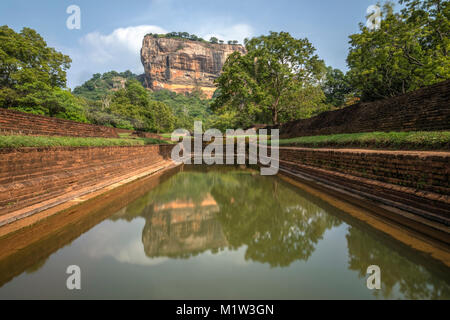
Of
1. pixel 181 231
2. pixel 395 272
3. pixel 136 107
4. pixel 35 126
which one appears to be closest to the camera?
pixel 395 272

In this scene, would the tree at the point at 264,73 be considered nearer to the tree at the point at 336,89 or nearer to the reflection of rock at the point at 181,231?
the reflection of rock at the point at 181,231

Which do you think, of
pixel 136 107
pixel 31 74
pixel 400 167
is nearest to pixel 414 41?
pixel 400 167

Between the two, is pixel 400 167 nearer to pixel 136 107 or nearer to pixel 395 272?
pixel 395 272

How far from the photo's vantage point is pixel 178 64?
374 feet

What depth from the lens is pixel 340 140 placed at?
8172 mm

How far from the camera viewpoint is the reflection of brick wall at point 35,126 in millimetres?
6717

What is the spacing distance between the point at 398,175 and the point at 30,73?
85.8ft

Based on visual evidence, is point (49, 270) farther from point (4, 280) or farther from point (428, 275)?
point (428, 275)

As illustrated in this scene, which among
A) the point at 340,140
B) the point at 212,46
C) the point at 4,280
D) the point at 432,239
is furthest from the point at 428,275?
the point at 212,46

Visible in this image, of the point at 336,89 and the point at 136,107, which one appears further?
the point at 136,107

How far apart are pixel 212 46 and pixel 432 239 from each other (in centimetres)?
14125

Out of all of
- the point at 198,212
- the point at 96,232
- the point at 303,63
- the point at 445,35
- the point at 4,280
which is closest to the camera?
the point at 4,280

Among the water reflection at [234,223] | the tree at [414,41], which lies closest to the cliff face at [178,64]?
the tree at [414,41]

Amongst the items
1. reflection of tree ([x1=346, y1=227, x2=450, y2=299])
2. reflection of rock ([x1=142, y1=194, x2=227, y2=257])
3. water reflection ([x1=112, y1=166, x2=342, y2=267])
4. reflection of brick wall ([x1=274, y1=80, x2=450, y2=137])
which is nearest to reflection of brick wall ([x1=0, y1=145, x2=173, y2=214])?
water reflection ([x1=112, y1=166, x2=342, y2=267])
